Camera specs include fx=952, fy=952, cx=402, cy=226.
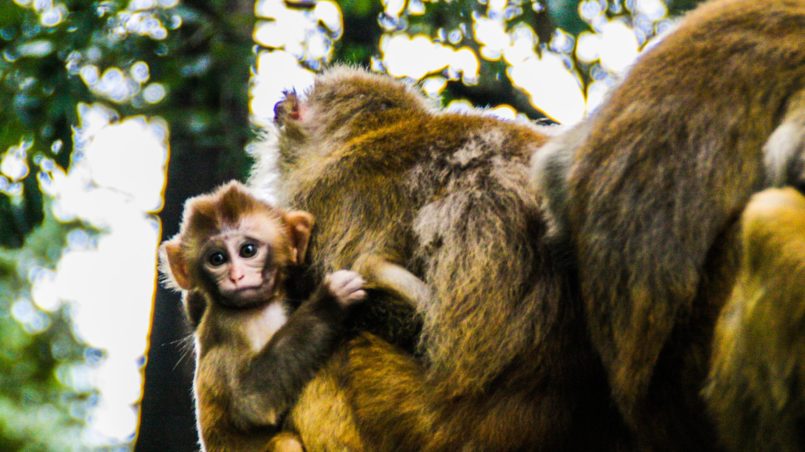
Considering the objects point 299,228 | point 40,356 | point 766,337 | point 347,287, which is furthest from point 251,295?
point 40,356

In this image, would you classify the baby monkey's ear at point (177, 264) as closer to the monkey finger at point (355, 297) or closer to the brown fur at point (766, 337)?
the monkey finger at point (355, 297)

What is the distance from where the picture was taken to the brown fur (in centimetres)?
269

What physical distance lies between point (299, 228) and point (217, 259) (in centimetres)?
44

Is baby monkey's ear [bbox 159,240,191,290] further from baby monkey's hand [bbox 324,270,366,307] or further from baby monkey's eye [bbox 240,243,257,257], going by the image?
baby monkey's hand [bbox 324,270,366,307]

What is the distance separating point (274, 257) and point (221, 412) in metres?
0.72

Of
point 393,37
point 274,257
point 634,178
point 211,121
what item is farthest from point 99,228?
point 634,178

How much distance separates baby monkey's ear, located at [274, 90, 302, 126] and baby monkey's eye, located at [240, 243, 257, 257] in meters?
0.76

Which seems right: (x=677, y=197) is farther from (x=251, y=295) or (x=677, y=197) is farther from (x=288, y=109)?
(x=288, y=109)

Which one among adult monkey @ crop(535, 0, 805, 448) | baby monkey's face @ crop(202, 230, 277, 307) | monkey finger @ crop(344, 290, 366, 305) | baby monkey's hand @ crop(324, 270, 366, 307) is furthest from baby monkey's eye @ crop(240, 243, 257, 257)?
adult monkey @ crop(535, 0, 805, 448)

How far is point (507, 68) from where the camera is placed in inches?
263

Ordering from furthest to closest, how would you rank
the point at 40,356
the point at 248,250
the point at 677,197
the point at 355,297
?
the point at 40,356 → the point at 248,250 → the point at 355,297 → the point at 677,197

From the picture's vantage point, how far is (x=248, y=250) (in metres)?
4.29

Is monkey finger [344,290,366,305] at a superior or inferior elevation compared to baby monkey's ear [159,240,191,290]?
superior

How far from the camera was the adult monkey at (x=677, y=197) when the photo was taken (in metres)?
3.10
